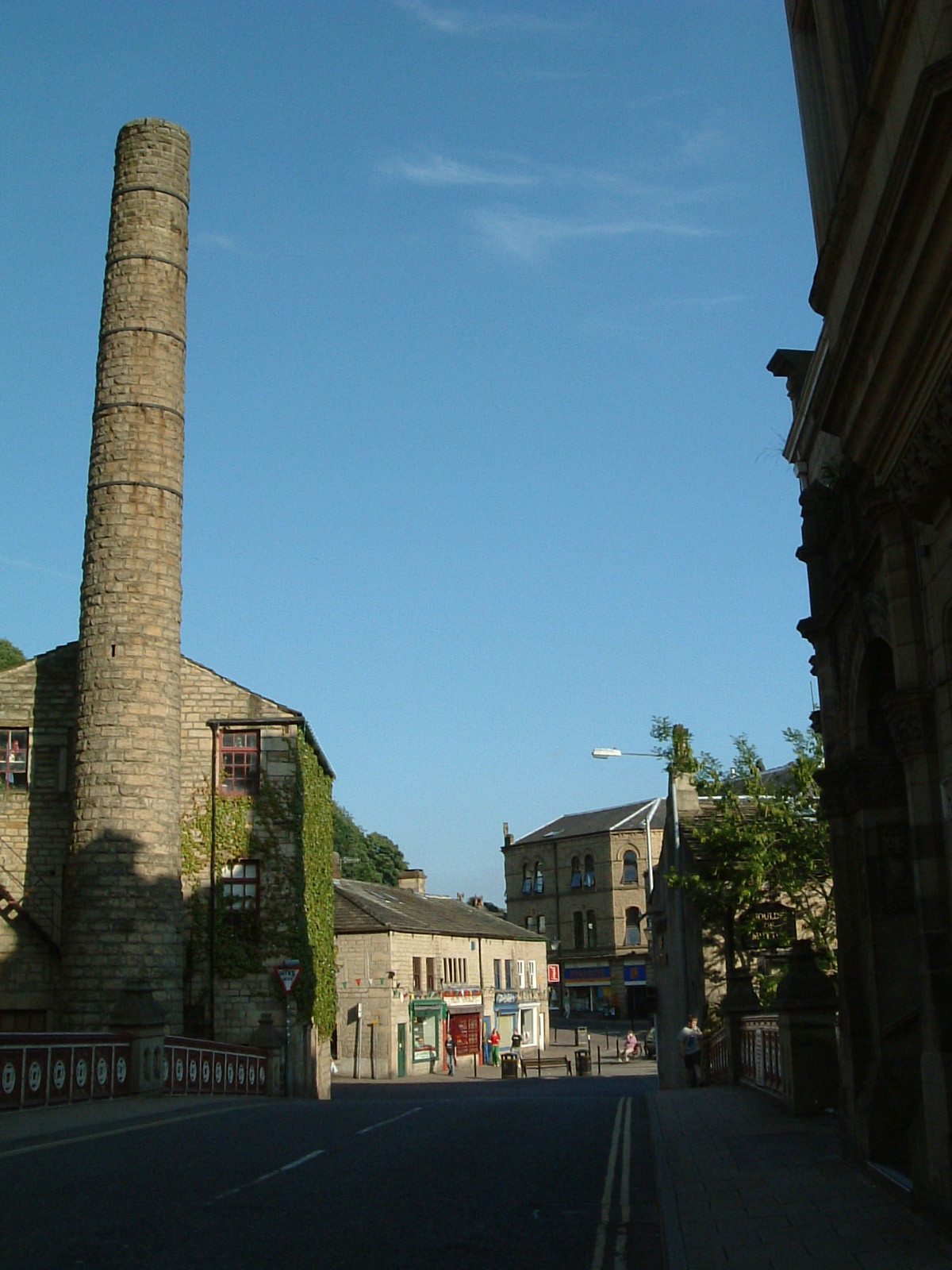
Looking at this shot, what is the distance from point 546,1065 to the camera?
152 ft

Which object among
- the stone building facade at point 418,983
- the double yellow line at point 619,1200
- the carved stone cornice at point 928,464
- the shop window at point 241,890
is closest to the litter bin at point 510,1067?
the stone building facade at point 418,983

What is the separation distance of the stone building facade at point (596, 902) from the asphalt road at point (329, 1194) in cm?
6274

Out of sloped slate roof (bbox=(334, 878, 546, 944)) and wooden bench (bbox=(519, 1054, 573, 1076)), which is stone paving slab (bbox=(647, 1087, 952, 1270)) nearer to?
wooden bench (bbox=(519, 1054, 573, 1076))

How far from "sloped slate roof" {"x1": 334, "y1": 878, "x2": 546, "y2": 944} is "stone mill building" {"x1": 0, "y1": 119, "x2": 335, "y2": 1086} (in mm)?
12414

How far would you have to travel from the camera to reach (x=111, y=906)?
90.2 feet

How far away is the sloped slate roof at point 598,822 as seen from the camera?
8181cm

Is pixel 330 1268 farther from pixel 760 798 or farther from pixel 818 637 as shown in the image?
pixel 760 798

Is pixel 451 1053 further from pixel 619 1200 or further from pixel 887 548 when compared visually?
pixel 887 548

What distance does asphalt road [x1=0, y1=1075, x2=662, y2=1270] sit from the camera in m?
7.78

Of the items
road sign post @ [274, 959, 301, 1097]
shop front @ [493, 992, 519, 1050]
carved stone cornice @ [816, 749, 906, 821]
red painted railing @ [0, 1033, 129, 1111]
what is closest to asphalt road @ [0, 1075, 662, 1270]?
red painted railing @ [0, 1033, 129, 1111]

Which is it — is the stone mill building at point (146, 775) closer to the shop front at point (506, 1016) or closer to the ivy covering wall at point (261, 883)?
the ivy covering wall at point (261, 883)

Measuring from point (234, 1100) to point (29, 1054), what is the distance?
5.06m

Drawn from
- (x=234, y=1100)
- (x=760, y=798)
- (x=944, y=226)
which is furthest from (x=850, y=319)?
(x=760, y=798)

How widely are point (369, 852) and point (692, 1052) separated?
78691 millimetres
